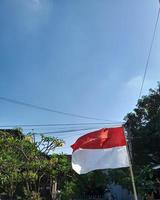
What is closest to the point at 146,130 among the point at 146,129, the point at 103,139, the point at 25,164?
the point at 146,129

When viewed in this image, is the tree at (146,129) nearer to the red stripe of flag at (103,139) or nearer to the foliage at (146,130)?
the foliage at (146,130)

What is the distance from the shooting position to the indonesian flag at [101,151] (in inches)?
414

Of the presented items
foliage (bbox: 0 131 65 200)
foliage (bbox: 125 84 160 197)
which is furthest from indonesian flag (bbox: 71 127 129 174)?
foliage (bbox: 125 84 160 197)

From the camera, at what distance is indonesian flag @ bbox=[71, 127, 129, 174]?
34.5 feet

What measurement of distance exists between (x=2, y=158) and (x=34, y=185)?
246cm

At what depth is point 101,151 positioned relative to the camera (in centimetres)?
1069

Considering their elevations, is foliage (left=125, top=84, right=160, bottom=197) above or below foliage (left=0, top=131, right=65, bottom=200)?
above

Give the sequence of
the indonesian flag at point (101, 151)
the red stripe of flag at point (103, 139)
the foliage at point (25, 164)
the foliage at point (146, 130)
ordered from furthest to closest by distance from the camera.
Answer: the foliage at point (146, 130)
the foliage at point (25, 164)
the red stripe of flag at point (103, 139)
the indonesian flag at point (101, 151)

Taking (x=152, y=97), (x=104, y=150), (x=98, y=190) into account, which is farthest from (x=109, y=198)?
(x=104, y=150)

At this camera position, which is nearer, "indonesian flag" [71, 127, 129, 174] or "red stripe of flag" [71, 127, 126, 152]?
"indonesian flag" [71, 127, 129, 174]

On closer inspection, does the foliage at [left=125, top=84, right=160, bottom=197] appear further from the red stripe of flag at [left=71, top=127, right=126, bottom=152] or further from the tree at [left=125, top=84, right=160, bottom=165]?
the red stripe of flag at [left=71, top=127, right=126, bottom=152]

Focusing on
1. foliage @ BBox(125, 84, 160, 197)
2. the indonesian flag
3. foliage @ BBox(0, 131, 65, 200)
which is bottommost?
the indonesian flag

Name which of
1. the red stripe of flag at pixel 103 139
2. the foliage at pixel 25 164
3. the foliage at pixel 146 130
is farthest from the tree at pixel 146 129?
the red stripe of flag at pixel 103 139

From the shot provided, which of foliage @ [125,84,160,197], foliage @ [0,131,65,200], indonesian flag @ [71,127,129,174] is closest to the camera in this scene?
indonesian flag @ [71,127,129,174]
